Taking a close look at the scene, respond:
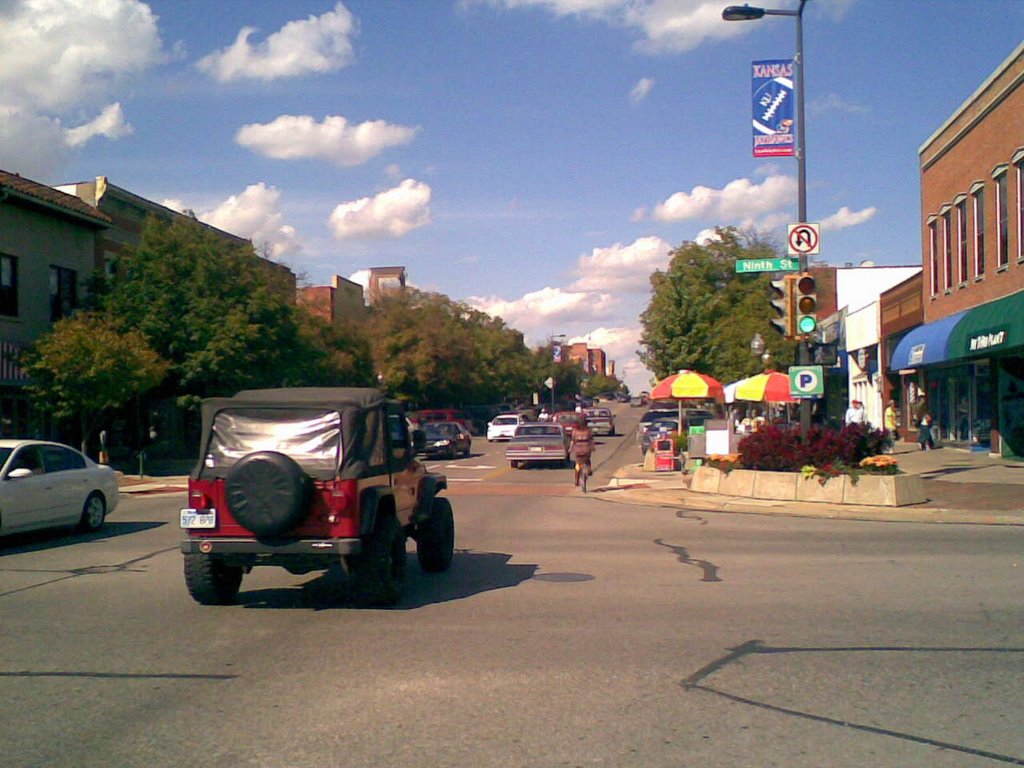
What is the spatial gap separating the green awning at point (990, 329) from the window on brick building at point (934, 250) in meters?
4.89

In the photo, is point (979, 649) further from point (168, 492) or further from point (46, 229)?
point (46, 229)

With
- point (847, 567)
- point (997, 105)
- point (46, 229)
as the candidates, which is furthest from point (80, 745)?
point (46, 229)

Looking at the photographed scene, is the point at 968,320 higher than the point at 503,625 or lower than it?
higher

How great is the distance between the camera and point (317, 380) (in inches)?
1597

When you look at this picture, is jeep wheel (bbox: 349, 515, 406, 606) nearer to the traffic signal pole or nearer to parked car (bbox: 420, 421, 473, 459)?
the traffic signal pole

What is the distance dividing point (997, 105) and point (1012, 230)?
139 inches

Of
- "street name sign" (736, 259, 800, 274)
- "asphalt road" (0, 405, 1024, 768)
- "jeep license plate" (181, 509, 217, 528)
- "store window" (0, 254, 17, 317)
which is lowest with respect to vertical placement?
"asphalt road" (0, 405, 1024, 768)

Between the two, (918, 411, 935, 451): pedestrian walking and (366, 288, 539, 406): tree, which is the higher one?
(366, 288, 539, 406): tree

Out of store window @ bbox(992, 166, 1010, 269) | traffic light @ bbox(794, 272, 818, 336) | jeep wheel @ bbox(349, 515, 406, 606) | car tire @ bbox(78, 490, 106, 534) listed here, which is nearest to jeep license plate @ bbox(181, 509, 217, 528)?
jeep wheel @ bbox(349, 515, 406, 606)

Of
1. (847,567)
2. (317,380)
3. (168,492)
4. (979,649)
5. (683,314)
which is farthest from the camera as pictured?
(683,314)

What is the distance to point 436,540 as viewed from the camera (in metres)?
11.4

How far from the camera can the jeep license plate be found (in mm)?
9125

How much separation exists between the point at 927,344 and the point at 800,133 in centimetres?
1173

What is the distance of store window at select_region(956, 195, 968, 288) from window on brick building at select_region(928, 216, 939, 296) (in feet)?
6.63
